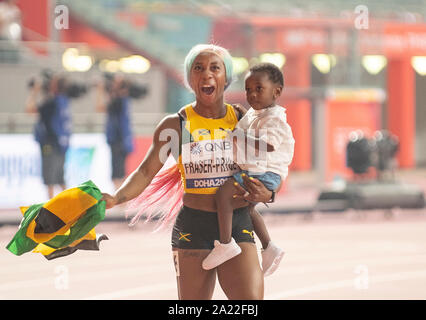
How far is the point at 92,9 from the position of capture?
74.5 feet

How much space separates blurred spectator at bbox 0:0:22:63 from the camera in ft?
64.6

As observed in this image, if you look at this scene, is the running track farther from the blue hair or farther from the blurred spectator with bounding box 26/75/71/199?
the blue hair

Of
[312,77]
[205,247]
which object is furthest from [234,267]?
[312,77]

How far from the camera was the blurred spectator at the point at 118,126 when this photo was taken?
50.2 ft

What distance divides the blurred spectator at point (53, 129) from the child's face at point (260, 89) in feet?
33.9

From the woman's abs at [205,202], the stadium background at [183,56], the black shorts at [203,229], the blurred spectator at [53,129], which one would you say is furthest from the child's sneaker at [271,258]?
the blurred spectator at [53,129]

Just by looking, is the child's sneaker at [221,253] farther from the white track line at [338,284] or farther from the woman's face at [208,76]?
the white track line at [338,284]

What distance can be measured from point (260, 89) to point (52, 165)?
10552mm

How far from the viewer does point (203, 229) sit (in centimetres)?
471

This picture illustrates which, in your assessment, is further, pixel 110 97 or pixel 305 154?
pixel 305 154

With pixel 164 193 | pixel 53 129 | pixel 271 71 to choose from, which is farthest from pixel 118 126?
pixel 271 71

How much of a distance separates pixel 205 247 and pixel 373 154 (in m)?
11.5
